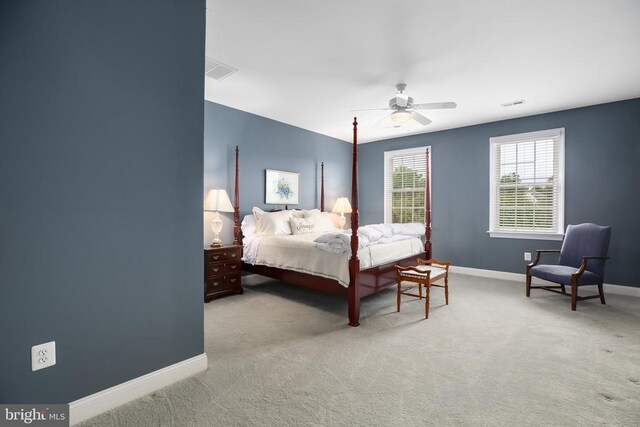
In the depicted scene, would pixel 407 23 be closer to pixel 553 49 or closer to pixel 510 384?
pixel 553 49

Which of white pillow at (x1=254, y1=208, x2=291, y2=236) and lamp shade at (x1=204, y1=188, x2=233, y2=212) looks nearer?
lamp shade at (x1=204, y1=188, x2=233, y2=212)

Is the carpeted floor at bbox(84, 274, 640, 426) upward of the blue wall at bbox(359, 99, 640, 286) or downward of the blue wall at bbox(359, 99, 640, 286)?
downward

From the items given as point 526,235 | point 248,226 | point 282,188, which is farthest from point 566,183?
point 248,226

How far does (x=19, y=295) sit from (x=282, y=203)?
13.5 feet

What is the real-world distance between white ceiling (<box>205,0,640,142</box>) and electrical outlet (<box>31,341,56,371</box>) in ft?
8.16

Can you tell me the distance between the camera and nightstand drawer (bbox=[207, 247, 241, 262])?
12.6ft

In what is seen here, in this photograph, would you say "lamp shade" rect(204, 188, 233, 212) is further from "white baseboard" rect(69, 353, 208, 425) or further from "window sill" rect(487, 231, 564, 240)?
"window sill" rect(487, 231, 564, 240)

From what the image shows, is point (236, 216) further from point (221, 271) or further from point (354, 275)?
point (354, 275)

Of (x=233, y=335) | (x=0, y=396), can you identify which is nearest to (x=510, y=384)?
(x=233, y=335)

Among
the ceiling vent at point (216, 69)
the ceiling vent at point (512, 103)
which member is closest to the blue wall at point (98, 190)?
the ceiling vent at point (216, 69)

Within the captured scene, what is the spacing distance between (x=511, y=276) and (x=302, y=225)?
3.61m

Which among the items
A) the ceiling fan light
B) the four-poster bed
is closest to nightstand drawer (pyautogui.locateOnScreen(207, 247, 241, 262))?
the four-poster bed

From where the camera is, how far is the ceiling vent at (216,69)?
124 inches

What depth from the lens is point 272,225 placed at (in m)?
4.52
